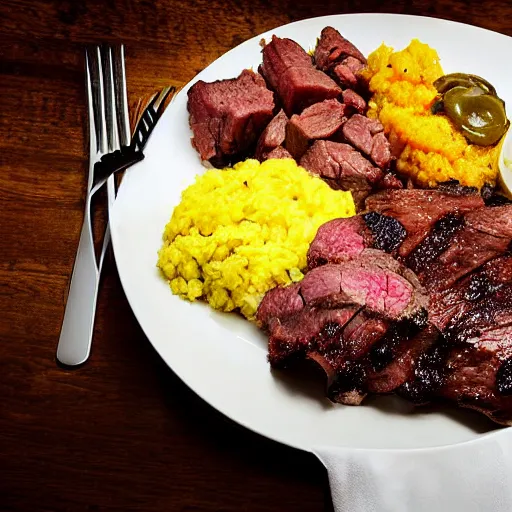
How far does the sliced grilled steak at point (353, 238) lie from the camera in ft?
9.95

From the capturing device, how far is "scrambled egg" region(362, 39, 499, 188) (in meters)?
3.56

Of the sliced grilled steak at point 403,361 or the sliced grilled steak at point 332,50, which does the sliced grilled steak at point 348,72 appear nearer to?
the sliced grilled steak at point 332,50

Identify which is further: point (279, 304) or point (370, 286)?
point (279, 304)

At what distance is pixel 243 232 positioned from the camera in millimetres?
3168

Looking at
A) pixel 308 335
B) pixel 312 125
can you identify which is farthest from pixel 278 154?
pixel 308 335

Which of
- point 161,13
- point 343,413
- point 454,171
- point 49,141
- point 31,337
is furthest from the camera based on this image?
point 161,13

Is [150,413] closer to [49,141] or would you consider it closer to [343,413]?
[343,413]

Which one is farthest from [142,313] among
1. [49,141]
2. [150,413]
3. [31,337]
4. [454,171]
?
[454,171]

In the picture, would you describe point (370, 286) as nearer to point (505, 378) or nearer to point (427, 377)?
point (427, 377)

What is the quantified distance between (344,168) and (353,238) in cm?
64

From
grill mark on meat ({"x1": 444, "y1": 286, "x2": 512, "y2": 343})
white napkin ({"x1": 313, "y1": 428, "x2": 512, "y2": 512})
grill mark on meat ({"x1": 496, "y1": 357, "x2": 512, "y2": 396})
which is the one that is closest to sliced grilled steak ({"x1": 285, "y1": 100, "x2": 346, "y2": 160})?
grill mark on meat ({"x1": 444, "y1": 286, "x2": 512, "y2": 343})

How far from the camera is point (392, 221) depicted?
3096mm

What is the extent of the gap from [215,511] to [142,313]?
1.02 metres

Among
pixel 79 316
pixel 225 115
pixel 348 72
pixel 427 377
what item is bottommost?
pixel 79 316
